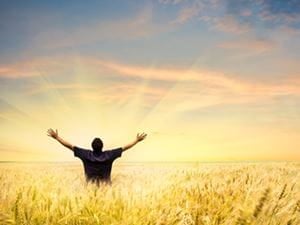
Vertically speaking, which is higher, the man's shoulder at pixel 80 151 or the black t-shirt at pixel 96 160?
the man's shoulder at pixel 80 151

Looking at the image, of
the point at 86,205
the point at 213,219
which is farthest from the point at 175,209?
the point at 86,205

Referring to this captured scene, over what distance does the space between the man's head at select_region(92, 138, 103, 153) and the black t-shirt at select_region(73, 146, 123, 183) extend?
0.14 meters

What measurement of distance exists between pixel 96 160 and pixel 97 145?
1.25ft

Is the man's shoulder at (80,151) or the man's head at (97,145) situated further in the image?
the man's shoulder at (80,151)

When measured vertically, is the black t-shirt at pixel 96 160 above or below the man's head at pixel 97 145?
below

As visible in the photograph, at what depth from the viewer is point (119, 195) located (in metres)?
5.47

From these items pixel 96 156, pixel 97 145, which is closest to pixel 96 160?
pixel 96 156

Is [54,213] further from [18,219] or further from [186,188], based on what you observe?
[186,188]

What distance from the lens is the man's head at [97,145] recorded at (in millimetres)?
10570

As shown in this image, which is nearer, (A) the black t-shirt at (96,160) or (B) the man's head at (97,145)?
(B) the man's head at (97,145)

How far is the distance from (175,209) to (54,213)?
106 centimetres

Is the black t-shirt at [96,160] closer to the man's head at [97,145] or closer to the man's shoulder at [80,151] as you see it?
the man's shoulder at [80,151]

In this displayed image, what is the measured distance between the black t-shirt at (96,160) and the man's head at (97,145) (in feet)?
0.45

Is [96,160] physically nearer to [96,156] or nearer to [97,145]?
[96,156]
